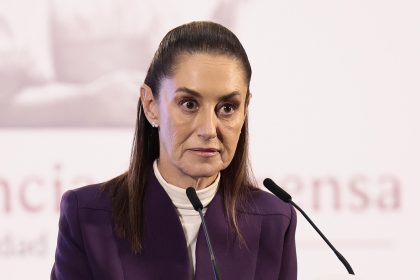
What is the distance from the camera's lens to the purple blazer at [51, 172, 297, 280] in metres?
1.54

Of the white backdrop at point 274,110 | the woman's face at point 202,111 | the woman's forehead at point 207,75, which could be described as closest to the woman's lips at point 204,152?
the woman's face at point 202,111

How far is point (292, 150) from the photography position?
2.35 meters

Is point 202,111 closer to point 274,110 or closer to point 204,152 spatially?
point 204,152

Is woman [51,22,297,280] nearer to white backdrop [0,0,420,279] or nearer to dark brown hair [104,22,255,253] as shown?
dark brown hair [104,22,255,253]

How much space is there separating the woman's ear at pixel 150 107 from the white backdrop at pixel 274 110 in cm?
72

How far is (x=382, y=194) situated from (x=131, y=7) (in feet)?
3.05

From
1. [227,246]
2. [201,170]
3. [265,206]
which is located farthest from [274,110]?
[201,170]

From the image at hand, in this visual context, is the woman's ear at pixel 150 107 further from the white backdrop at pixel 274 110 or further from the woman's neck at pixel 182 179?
the white backdrop at pixel 274 110

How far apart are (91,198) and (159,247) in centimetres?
17

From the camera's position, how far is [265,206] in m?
1.72

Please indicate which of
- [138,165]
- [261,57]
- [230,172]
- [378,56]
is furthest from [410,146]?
Answer: [138,165]

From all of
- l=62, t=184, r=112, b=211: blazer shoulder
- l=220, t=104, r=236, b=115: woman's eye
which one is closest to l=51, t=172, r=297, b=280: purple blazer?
l=62, t=184, r=112, b=211: blazer shoulder

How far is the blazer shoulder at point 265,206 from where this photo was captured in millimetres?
1704

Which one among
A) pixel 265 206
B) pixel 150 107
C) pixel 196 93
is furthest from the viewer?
pixel 265 206
